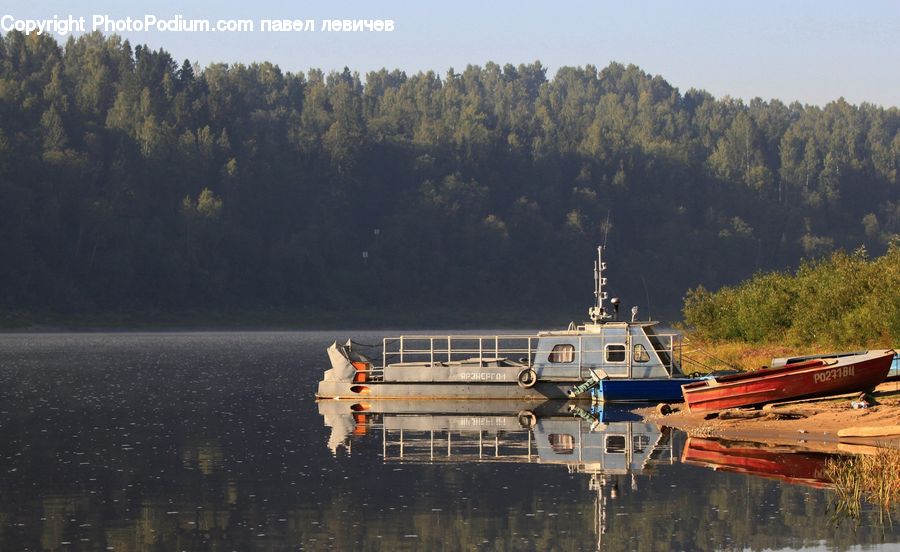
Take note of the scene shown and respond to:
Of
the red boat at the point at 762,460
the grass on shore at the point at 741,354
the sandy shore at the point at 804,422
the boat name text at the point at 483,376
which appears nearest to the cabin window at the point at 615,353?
the boat name text at the point at 483,376

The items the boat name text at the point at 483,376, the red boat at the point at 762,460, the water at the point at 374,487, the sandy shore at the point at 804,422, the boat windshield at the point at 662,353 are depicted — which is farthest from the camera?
the boat name text at the point at 483,376

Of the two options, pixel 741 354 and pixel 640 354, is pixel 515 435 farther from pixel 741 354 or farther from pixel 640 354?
pixel 741 354

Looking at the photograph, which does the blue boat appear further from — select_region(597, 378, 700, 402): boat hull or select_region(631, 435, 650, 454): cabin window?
select_region(631, 435, 650, 454): cabin window

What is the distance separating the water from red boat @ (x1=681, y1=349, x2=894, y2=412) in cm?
317

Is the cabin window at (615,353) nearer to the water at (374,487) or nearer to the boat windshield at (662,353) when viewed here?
the boat windshield at (662,353)

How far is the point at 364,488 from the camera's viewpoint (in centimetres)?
3856

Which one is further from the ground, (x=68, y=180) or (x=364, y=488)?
(x=68, y=180)

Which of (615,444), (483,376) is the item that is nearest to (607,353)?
(483,376)

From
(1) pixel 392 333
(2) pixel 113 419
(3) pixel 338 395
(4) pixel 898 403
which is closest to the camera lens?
(4) pixel 898 403

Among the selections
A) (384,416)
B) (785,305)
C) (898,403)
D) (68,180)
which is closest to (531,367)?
(384,416)

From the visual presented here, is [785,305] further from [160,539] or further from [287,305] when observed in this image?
[287,305]

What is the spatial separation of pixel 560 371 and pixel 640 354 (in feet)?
11.0

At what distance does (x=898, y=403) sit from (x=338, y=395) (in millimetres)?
23556

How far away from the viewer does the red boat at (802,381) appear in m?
51.0
